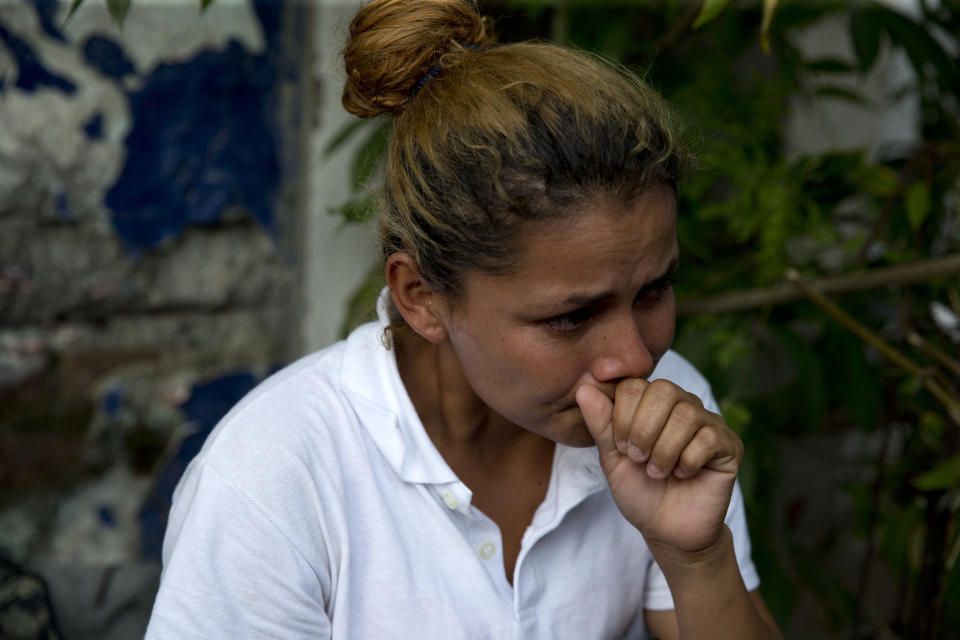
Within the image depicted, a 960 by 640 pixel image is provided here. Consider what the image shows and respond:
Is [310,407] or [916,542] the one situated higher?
[310,407]

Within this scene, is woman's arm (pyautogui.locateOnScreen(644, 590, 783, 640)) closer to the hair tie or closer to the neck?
the neck

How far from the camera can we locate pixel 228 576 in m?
1.23

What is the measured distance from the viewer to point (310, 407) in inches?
54.0

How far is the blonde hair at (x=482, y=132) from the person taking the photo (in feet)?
3.92

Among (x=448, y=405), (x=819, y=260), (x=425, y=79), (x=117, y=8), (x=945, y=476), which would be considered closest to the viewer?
(x=117, y=8)

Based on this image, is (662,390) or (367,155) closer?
(662,390)

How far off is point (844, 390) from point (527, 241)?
1.06 meters

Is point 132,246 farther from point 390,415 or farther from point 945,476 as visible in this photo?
point 945,476

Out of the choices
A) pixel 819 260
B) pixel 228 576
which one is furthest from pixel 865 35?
pixel 228 576

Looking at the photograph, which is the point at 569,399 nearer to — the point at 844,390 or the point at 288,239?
the point at 844,390

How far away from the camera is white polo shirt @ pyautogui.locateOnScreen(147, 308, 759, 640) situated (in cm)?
124

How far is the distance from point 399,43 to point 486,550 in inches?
28.5

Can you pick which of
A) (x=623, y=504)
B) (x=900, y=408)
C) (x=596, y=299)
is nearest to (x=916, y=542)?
(x=900, y=408)

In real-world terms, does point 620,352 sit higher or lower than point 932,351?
higher
